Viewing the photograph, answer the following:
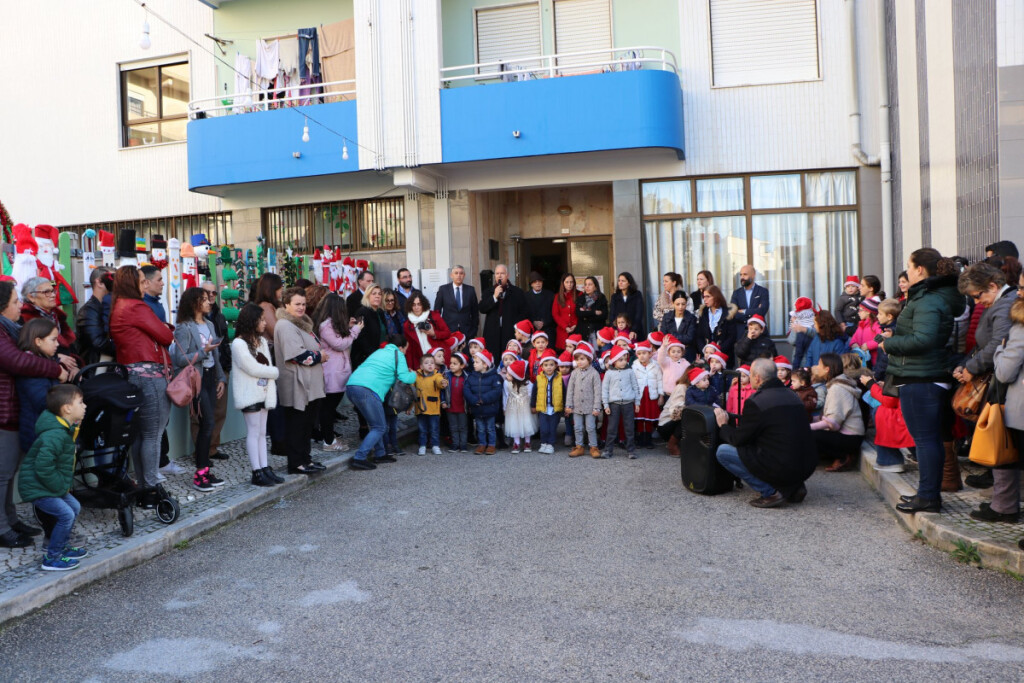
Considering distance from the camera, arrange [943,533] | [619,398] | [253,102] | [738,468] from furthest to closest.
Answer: [253,102] → [619,398] → [738,468] → [943,533]

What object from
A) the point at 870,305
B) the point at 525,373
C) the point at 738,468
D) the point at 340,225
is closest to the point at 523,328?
the point at 525,373

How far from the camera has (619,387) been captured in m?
10.1

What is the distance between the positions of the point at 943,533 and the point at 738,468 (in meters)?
1.84

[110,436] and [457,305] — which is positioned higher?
[457,305]

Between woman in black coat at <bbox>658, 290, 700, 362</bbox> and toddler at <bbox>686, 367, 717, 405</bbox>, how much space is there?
1004 mm

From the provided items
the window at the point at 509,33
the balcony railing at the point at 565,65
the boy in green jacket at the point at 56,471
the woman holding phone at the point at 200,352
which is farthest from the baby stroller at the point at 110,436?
the window at the point at 509,33

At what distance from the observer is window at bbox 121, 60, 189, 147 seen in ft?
58.0

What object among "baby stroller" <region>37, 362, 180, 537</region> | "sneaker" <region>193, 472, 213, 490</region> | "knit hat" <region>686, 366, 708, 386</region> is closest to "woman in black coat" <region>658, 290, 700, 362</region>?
"knit hat" <region>686, 366, 708, 386</region>

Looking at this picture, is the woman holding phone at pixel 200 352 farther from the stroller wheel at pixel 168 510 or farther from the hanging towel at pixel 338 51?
the hanging towel at pixel 338 51

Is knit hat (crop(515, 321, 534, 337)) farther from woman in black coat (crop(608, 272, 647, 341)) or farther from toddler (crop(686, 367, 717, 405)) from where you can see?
toddler (crop(686, 367, 717, 405))

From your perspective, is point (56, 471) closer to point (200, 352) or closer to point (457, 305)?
point (200, 352)

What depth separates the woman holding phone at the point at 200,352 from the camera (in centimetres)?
769

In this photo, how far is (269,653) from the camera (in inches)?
175

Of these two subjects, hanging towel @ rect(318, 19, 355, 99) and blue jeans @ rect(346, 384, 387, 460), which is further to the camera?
hanging towel @ rect(318, 19, 355, 99)
